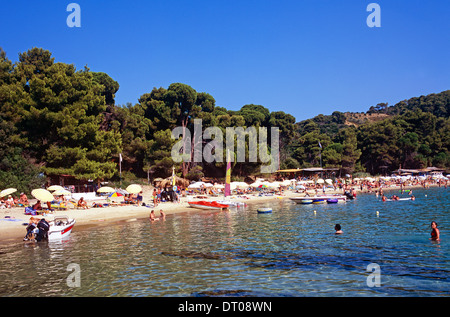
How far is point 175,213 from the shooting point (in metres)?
32.0

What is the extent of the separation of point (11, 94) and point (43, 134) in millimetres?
5382

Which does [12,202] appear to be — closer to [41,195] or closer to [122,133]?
[41,195]

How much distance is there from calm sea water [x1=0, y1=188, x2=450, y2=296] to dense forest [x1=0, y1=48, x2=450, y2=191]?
55.9ft

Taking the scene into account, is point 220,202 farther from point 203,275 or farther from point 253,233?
point 203,275

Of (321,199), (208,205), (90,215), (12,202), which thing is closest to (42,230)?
(90,215)

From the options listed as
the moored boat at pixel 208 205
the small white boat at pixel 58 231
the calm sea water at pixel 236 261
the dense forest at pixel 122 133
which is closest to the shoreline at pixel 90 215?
the moored boat at pixel 208 205

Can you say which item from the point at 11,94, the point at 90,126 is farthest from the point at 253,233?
the point at 11,94

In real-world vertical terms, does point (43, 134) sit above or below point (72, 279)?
above

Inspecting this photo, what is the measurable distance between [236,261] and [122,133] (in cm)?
4122

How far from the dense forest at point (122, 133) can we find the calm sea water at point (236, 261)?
55.9 feet

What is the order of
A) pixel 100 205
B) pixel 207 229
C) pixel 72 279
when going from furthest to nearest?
pixel 100 205, pixel 207 229, pixel 72 279

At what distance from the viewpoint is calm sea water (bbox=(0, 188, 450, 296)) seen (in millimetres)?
10055

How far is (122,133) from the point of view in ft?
166

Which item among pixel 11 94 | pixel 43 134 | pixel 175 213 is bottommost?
pixel 175 213
